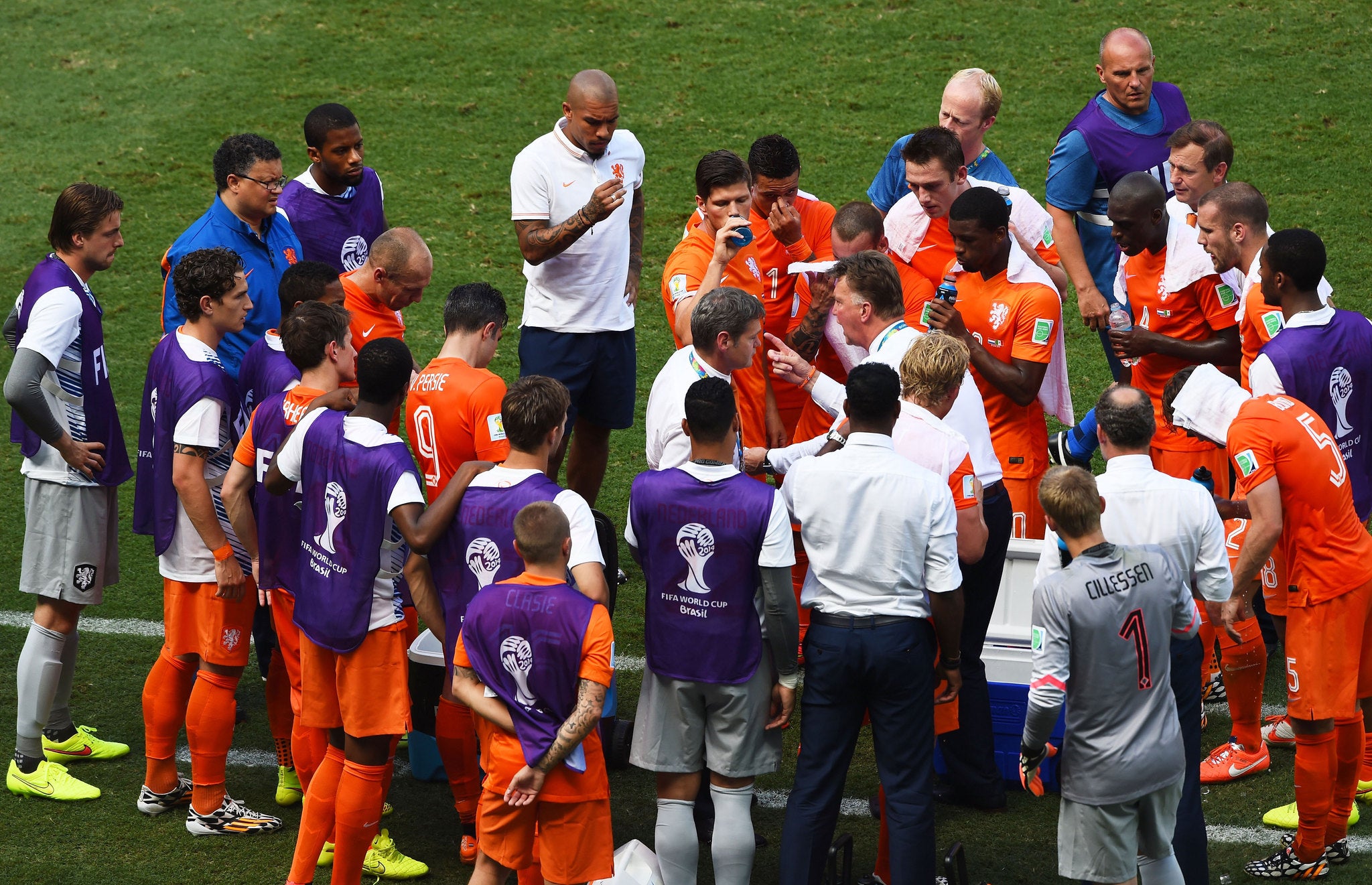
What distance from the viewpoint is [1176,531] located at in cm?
429

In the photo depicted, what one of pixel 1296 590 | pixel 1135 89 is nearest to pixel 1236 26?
pixel 1135 89

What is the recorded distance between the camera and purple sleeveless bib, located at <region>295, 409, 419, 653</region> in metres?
4.59

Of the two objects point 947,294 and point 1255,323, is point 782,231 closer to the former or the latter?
point 947,294

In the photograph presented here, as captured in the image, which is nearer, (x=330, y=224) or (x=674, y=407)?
(x=674, y=407)

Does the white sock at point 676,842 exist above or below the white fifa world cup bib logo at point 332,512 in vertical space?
below

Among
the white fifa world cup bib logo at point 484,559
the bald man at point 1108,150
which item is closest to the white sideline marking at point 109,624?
the white fifa world cup bib logo at point 484,559

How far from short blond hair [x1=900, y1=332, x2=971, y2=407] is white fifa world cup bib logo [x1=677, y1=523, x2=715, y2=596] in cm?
85

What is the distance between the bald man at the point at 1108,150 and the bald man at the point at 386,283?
336 centimetres

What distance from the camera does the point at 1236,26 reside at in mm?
12477

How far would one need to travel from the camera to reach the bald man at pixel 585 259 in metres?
6.52

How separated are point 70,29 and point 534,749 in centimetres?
1213

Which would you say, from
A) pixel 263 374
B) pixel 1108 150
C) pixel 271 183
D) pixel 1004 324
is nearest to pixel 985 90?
pixel 1108 150

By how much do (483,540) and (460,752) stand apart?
1099mm

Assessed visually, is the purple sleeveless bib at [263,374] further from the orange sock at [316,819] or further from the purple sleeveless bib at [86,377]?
the orange sock at [316,819]
